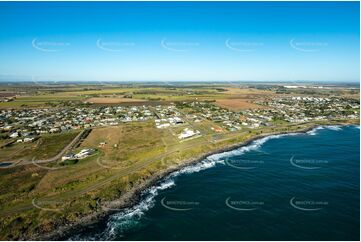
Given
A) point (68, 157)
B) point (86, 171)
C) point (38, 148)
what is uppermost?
point (68, 157)

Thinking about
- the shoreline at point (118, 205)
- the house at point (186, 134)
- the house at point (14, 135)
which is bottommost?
the shoreline at point (118, 205)

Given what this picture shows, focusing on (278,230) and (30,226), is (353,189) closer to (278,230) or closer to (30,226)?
(278,230)

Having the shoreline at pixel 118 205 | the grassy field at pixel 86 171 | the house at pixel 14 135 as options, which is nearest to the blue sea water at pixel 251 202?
the shoreline at pixel 118 205

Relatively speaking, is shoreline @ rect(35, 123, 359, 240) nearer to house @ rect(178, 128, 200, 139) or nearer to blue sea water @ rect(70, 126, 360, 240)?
blue sea water @ rect(70, 126, 360, 240)

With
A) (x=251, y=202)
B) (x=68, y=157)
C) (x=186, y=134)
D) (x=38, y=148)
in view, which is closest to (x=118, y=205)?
(x=251, y=202)

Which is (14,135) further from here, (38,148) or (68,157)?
(68,157)

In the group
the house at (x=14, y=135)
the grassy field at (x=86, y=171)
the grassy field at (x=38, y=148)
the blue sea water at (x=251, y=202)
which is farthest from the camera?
the house at (x=14, y=135)

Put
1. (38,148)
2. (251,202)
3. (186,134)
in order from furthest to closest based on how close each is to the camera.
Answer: (186,134) < (38,148) < (251,202)

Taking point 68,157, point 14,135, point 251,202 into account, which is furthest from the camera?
point 14,135

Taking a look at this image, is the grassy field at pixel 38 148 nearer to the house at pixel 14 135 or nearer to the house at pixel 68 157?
the house at pixel 68 157
